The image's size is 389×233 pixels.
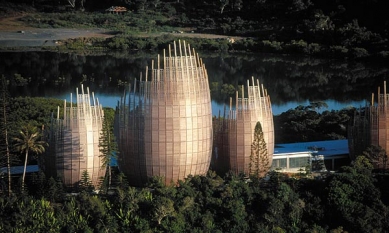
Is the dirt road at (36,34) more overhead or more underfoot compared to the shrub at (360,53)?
more overhead

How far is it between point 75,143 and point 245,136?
14.5ft

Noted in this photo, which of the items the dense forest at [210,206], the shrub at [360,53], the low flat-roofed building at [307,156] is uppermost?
the shrub at [360,53]

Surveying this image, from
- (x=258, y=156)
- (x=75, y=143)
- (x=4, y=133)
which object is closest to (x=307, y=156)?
(x=258, y=156)

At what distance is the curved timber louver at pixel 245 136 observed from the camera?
2558 centimetres

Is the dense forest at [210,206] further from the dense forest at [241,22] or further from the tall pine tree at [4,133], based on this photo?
the dense forest at [241,22]

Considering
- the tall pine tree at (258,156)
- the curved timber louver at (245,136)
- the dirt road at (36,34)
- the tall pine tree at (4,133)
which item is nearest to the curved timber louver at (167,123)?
the curved timber louver at (245,136)

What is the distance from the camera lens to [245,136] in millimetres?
25578

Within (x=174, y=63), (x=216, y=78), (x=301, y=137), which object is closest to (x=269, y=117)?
(x=174, y=63)

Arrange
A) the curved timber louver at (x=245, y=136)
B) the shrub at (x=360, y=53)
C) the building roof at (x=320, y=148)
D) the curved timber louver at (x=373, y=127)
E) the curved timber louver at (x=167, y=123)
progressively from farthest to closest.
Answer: the shrub at (x=360, y=53) → the building roof at (x=320, y=148) → the curved timber louver at (x=373, y=127) → the curved timber louver at (x=245, y=136) → the curved timber louver at (x=167, y=123)

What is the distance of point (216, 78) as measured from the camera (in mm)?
53688

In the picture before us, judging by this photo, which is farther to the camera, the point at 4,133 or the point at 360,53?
the point at 360,53

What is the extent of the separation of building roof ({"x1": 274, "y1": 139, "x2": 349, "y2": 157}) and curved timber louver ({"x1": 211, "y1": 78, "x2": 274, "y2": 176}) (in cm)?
192

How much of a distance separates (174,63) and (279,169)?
445cm

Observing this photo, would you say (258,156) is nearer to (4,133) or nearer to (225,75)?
(4,133)
